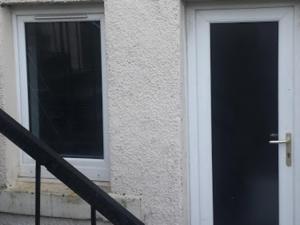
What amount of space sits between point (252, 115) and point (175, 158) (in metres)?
0.68

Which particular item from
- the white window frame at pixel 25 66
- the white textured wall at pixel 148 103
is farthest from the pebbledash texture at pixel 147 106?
the white window frame at pixel 25 66

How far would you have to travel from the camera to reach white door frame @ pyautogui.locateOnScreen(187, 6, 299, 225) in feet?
14.3

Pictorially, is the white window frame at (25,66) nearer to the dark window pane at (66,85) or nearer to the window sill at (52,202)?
the dark window pane at (66,85)

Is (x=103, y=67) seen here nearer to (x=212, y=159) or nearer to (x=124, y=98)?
(x=124, y=98)

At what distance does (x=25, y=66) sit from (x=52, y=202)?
1121 millimetres

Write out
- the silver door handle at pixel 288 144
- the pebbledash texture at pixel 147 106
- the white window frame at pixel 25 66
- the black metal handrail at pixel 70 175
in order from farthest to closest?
the white window frame at pixel 25 66 < the silver door handle at pixel 288 144 < the pebbledash texture at pixel 147 106 < the black metal handrail at pixel 70 175

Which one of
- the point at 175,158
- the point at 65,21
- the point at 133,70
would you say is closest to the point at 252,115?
the point at 175,158

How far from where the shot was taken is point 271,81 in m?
4.45

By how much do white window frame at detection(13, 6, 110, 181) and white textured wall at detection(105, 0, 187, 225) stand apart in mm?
237

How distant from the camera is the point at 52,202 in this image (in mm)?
4641

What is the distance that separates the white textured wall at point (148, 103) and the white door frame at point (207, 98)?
209mm

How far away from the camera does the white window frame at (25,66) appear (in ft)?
15.3

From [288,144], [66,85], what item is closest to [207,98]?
[288,144]

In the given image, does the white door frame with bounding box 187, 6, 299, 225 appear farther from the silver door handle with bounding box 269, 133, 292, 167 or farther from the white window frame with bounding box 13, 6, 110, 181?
the white window frame with bounding box 13, 6, 110, 181
